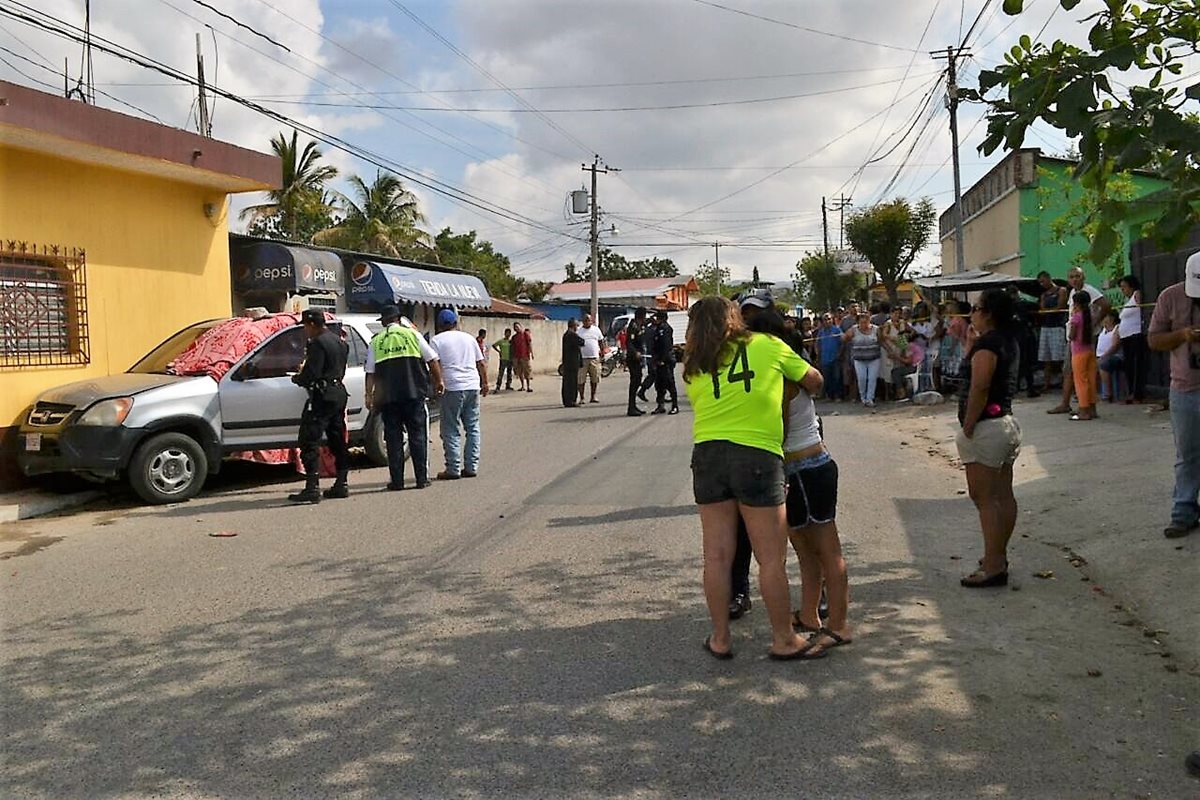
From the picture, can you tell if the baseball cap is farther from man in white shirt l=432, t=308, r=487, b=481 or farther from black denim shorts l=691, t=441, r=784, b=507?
man in white shirt l=432, t=308, r=487, b=481

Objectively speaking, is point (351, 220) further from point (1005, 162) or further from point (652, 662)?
point (652, 662)

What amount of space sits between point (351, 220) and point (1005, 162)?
22.4m

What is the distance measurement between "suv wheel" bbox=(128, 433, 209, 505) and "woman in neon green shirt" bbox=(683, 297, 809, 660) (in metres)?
6.41

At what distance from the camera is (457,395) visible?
1083cm

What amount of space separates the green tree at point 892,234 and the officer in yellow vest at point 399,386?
3529cm

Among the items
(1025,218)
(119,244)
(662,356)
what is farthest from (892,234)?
(119,244)

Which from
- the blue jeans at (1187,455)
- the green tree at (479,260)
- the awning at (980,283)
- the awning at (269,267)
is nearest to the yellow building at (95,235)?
the awning at (269,267)

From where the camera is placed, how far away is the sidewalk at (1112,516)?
5629 mm

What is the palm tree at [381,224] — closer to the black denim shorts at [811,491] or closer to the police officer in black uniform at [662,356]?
the police officer in black uniform at [662,356]

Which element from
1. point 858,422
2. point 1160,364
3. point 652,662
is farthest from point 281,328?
point 1160,364

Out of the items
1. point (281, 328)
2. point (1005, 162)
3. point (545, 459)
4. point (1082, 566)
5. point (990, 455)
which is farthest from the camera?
point (1005, 162)

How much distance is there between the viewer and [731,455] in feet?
15.5

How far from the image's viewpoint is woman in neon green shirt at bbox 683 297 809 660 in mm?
4723

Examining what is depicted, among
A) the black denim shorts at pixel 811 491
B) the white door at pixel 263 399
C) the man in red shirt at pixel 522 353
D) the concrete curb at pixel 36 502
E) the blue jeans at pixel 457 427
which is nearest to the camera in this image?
the black denim shorts at pixel 811 491
